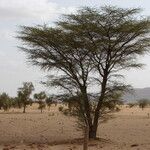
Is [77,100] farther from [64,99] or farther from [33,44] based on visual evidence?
[33,44]

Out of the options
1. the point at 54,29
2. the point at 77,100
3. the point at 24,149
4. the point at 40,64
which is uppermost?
the point at 54,29

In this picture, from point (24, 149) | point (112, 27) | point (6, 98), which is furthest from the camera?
point (6, 98)

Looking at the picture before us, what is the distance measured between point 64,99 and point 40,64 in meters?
2.53

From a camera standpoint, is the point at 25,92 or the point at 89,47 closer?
the point at 89,47

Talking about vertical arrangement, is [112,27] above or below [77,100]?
above

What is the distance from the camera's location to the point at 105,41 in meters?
27.7

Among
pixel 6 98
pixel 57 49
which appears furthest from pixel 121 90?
pixel 6 98

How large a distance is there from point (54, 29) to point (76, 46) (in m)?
1.73

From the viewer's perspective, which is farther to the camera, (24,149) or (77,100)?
(77,100)

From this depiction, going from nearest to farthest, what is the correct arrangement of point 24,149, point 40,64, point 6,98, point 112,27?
point 24,149
point 112,27
point 40,64
point 6,98

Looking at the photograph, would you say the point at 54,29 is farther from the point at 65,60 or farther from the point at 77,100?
the point at 77,100

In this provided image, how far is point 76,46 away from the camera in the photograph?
1108 inches

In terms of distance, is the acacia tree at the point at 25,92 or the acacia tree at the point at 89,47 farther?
the acacia tree at the point at 25,92

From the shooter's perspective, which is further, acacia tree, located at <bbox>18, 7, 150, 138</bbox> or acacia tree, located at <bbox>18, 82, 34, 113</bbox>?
acacia tree, located at <bbox>18, 82, 34, 113</bbox>
